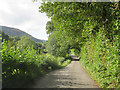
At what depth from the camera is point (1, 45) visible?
4.94 metres

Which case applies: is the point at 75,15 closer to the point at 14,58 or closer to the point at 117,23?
the point at 117,23

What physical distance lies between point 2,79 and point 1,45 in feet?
4.23

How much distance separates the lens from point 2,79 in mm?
4750

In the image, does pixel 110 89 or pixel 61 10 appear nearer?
pixel 110 89

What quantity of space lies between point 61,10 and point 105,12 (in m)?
2.22

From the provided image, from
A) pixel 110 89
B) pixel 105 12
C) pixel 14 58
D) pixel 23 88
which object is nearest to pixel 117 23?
pixel 105 12

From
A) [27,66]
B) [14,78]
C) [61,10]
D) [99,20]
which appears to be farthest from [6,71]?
[99,20]

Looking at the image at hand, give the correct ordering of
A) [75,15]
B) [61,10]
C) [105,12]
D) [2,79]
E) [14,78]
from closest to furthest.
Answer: [2,79]
[14,78]
[105,12]
[61,10]
[75,15]

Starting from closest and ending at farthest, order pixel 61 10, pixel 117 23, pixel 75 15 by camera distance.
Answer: pixel 117 23, pixel 61 10, pixel 75 15

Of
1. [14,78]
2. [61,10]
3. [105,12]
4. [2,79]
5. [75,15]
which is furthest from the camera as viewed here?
[75,15]

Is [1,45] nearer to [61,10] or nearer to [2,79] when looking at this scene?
[2,79]

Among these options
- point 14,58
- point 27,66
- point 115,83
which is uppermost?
point 14,58

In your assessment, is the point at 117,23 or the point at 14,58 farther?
the point at 14,58

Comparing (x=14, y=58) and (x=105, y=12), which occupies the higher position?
(x=105, y=12)
